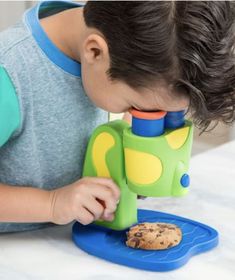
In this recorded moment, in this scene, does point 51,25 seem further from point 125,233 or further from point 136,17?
point 125,233

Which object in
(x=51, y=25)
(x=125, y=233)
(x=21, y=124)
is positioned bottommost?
(x=125, y=233)

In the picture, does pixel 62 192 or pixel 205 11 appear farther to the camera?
pixel 62 192

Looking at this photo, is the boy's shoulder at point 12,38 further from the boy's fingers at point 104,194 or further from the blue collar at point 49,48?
the boy's fingers at point 104,194

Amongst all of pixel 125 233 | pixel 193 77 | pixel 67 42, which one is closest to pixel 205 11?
pixel 193 77

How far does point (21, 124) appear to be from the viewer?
757 mm

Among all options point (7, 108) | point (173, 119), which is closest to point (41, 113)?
point (7, 108)

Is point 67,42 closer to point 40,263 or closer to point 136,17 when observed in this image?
point 136,17

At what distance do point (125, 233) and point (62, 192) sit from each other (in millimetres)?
105

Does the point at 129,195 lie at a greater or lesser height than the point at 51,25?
lesser

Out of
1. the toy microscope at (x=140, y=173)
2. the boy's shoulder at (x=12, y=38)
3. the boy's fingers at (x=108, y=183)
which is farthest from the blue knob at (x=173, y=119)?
the boy's shoulder at (x=12, y=38)

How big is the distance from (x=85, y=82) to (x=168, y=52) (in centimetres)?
15

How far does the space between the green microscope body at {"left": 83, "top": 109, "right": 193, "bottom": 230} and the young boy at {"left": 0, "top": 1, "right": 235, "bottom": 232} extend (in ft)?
0.06

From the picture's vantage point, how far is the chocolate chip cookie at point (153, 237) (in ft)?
2.43

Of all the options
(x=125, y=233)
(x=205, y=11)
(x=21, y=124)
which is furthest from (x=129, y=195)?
(x=205, y=11)
